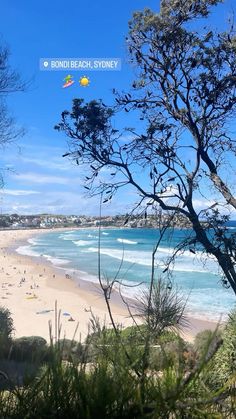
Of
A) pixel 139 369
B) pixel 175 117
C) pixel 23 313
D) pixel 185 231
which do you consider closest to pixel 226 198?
pixel 185 231

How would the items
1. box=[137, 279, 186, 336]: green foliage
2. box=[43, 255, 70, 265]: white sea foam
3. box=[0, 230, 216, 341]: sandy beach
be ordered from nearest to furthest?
1. box=[137, 279, 186, 336]: green foliage
2. box=[0, 230, 216, 341]: sandy beach
3. box=[43, 255, 70, 265]: white sea foam

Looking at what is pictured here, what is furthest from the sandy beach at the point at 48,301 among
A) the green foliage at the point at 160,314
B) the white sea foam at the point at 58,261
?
the green foliage at the point at 160,314

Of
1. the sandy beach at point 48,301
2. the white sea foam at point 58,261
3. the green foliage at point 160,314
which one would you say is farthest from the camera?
the white sea foam at point 58,261

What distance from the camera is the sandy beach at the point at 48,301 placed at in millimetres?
17172

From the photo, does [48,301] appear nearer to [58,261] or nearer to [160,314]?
[58,261]

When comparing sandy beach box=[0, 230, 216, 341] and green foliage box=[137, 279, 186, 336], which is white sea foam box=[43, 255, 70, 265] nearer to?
sandy beach box=[0, 230, 216, 341]

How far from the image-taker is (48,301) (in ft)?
77.8

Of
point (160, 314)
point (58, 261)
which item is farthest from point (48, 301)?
point (160, 314)

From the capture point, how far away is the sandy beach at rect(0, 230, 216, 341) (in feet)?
56.3

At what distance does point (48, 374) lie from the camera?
1863 mm

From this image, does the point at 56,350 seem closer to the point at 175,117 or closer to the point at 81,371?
the point at 81,371

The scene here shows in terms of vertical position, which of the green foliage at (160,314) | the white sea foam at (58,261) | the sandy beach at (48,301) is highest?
the green foliage at (160,314)

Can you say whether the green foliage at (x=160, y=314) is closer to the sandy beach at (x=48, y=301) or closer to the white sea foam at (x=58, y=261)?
the sandy beach at (x=48, y=301)

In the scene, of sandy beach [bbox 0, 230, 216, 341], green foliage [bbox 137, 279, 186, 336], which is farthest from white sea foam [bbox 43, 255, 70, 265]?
green foliage [bbox 137, 279, 186, 336]
